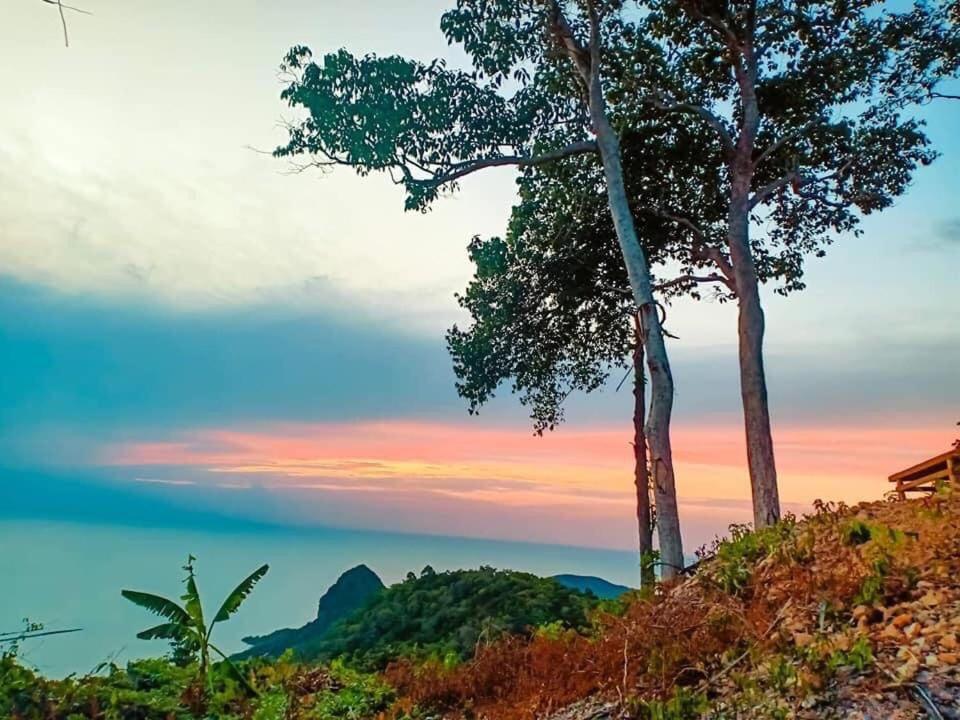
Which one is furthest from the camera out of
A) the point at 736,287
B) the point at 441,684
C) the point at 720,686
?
the point at 736,287

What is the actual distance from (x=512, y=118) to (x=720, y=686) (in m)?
11.7

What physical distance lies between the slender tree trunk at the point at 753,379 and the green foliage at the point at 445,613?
121 inches

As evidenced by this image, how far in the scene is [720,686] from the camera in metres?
5.31

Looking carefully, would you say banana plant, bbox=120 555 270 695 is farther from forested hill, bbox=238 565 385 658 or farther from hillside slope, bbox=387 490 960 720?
forested hill, bbox=238 565 385 658

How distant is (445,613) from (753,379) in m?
6.09

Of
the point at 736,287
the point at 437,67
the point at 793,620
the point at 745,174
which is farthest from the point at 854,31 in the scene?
the point at 793,620

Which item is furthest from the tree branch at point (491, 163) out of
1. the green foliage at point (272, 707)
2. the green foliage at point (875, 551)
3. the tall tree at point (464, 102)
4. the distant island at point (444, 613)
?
the green foliage at point (272, 707)

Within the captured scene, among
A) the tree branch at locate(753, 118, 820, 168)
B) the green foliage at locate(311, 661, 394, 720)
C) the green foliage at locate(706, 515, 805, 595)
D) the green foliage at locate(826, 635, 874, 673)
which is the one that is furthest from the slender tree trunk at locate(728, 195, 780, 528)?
the green foliage at locate(826, 635, 874, 673)

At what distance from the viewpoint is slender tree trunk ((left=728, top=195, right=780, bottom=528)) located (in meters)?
12.3

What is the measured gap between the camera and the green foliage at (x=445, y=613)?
10.7 metres

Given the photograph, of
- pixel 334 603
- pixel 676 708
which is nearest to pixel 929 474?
pixel 676 708

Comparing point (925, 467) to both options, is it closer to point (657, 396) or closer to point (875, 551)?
point (875, 551)

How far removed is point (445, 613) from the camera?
41.8 feet

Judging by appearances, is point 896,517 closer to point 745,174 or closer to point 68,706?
point 68,706
